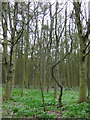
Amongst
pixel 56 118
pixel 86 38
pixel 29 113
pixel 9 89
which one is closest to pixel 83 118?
pixel 56 118

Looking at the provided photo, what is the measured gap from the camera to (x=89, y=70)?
24.2ft

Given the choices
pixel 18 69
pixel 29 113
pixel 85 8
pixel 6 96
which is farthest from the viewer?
pixel 18 69

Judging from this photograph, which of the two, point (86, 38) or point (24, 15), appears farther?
point (86, 38)

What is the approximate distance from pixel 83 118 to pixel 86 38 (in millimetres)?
3318

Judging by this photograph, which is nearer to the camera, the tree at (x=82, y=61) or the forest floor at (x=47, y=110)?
the forest floor at (x=47, y=110)

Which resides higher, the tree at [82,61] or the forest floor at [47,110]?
the tree at [82,61]

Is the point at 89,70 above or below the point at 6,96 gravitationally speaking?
above

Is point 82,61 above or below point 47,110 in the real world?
above

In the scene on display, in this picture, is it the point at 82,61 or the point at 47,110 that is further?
the point at 82,61

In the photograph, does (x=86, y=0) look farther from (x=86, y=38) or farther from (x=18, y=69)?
(x=18, y=69)

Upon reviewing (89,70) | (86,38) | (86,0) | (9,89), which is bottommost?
(9,89)

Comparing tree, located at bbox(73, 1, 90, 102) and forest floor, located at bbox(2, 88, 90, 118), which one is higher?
tree, located at bbox(73, 1, 90, 102)

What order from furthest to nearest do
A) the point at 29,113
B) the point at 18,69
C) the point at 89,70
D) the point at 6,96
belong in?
the point at 18,69 < the point at 6,96 < the point at 89,70 < the point at 29,113

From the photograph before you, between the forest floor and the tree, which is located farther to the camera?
the tree
